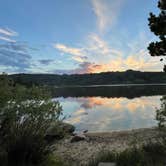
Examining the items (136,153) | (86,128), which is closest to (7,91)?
(136,153)

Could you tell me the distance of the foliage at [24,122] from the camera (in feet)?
24.8

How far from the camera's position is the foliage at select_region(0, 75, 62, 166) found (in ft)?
24.8

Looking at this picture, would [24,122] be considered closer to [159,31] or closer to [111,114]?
[159,31]

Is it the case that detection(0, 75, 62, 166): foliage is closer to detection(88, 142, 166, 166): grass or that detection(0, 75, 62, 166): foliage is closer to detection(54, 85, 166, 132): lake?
detection(88, 142, 166, 166): grass

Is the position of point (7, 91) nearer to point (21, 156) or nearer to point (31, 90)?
point (31, 90)

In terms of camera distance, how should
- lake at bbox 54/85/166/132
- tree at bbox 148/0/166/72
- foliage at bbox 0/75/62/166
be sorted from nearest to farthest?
1. foliage at bbox 0/75/62/166
2. tree at bbox 148/0/166/72
3. lake at bbox 54/85/166/132

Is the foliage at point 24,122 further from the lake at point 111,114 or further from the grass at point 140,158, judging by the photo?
the lake at point 111,114


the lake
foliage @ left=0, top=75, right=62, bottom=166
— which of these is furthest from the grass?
the lake

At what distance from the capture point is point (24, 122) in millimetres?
7883

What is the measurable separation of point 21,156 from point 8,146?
373mm

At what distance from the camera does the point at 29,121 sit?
788 centimetres

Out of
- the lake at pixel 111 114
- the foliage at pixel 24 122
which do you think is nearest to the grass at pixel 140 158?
the foliage at pixel 24 122

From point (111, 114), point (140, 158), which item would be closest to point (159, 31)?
point (140, 158)

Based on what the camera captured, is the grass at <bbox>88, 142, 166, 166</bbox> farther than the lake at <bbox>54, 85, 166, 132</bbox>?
No
